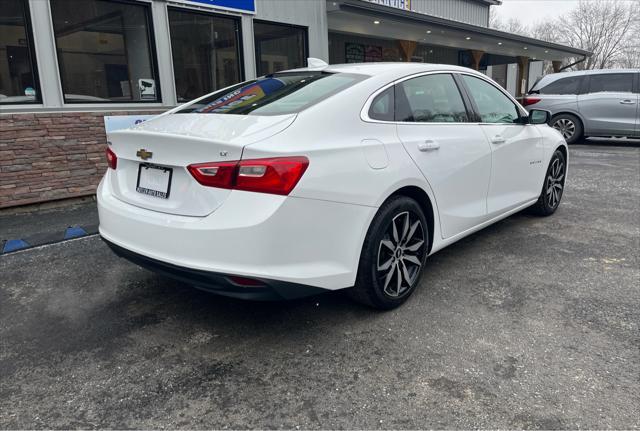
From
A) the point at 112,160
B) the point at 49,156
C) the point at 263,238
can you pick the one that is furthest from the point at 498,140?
the point at 49,156

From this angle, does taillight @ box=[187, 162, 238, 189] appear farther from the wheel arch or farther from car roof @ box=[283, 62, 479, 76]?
car roof @ box=[283, 62, 479, 76]

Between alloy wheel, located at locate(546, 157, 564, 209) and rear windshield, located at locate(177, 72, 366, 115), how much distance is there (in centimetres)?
302

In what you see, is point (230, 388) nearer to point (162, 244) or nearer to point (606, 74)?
point (162, 244)

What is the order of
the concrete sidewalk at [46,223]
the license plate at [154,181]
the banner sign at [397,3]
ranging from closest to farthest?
the license plate at [154,181]
the concrete sidewalk at [46,223]
the banner sign at [397,3]

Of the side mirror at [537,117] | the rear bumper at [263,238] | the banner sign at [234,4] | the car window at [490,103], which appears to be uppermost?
the banner sign at [234,4]

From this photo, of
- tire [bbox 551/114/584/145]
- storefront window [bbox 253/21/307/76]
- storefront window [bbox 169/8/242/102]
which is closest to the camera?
storefront window [bbox 169/8/242/102]

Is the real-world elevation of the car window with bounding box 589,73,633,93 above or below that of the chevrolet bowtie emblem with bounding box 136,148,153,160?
above

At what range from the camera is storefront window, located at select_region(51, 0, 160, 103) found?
20.0 ft

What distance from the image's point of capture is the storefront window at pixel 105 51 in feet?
20.0

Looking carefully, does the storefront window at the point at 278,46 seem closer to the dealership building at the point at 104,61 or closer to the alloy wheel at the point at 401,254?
the dealership building at the point at 104,61

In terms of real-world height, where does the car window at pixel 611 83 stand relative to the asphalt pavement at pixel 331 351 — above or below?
above

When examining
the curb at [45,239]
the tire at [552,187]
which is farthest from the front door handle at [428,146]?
the curb at [45,239]

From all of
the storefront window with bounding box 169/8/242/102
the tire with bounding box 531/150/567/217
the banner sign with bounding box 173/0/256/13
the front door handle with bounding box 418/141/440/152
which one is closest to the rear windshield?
the front door handle with bounding box 418/141/440/152

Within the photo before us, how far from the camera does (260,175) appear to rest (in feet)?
7.60
